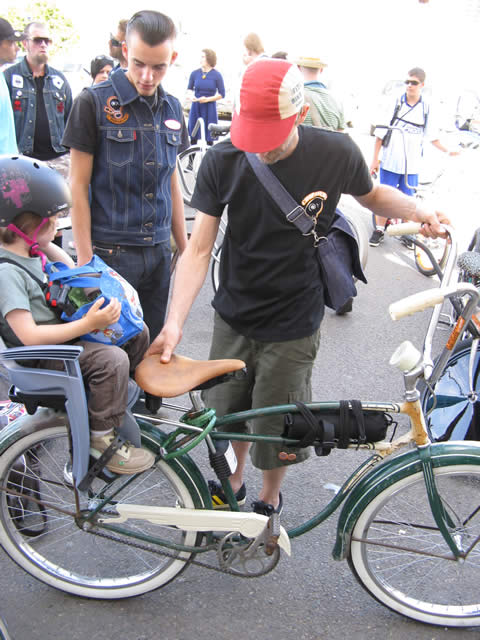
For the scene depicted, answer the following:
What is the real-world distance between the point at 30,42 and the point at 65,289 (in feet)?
12.2

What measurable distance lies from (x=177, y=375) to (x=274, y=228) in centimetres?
62

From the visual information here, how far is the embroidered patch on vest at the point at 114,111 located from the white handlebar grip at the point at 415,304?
61.7 inches

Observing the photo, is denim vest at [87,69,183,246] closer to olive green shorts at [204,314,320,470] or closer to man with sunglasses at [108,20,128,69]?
olive green shorts at [204,314,320,470]

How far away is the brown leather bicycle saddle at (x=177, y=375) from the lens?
1.88 meters

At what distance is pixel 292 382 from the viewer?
7.38ft

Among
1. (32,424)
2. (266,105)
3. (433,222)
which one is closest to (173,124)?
(266,105)

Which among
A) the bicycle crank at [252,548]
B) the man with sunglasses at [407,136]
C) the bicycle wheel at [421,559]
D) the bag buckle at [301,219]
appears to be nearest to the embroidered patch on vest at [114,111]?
the bag buckle at [301,219]

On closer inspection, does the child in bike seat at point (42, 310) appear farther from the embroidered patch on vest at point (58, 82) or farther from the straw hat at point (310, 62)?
the embroidered patch on vest at point (58, 82)

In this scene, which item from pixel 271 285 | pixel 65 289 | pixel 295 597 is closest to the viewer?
pixel 65 289

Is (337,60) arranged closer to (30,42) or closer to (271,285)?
(30,42)

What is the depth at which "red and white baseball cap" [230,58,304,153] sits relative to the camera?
1.71 meters

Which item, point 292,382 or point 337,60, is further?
point 337,60

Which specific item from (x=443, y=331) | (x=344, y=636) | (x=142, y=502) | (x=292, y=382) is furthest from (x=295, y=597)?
(x=443, y=331)

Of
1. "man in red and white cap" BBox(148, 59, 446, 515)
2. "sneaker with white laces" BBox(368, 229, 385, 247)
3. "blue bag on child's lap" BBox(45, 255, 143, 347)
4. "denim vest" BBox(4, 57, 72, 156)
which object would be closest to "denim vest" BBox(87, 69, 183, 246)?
"man in red and white cap" BBox(148, 59, 446, 515)
